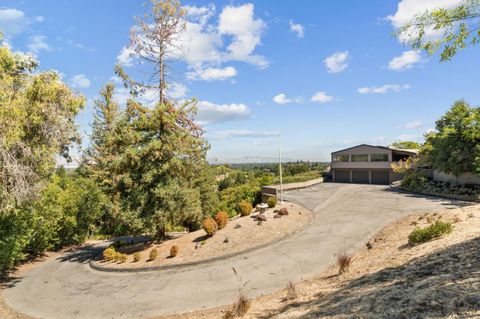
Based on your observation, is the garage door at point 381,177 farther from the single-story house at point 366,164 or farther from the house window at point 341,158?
the house window at point 341,158

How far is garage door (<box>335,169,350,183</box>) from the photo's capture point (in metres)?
42.6

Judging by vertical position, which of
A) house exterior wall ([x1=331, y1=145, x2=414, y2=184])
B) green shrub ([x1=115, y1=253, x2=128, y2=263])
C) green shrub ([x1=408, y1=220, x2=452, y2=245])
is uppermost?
house exterior wall ([x1=331, y1=145, x2=414, y2=184])

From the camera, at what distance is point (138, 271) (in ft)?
55.1

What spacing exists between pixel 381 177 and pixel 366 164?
8.32 ft

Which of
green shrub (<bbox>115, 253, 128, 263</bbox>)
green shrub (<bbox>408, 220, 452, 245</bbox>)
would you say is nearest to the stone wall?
green shrub (<bbox>408, 220, 452, 245</bbox>)

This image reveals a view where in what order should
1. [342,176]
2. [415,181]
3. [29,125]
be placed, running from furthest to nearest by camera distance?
1. [342,176]
2. [415,181]
3. [29,125]

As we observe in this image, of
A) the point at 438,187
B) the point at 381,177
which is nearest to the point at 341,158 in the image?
the point at 381,177

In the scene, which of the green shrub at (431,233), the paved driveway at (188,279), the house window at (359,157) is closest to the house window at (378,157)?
the house window at (359,157)

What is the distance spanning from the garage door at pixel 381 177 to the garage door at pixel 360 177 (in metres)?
1.06

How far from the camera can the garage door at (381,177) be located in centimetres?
3900

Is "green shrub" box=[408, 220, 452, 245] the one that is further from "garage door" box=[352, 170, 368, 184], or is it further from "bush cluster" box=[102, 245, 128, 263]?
"garage door" box=[352, 170, 368, 184]

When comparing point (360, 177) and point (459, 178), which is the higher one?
point (459, 178)

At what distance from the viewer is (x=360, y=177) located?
4131 centimetres

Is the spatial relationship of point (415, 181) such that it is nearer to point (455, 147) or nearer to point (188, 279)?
point (455, 147)
